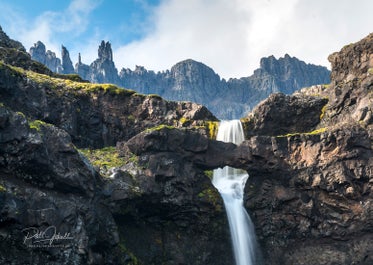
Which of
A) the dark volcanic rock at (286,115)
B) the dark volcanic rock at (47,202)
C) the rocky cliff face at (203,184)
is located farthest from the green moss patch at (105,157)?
the dark volcanic rock at (286,115)

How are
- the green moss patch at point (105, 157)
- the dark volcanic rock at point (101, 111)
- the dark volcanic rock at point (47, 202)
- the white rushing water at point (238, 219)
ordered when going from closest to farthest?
the dark volcanic rock at point (47, 202), the green moss patch at point (105, 157), the white rushing water at point (238, 219), the dark volcanic rock at point (101, 111)

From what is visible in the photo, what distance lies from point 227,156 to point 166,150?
6263mm

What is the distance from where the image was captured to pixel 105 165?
34844 mm

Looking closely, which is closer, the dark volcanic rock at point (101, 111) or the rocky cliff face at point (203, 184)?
the rocky cliff face at point (203, 184)

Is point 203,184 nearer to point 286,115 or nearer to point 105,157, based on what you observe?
point 105,157

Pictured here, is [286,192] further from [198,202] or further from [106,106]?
[106,106]

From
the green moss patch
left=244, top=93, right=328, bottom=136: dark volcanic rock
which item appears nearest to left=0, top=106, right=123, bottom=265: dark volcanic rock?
the green moss patch

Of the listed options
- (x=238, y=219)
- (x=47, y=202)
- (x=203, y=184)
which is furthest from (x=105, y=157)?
(x=238, y=219)

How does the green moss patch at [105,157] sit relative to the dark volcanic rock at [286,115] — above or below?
below

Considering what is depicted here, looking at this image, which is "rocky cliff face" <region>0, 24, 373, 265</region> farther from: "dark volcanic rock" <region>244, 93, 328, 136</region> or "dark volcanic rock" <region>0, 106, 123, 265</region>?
"dark volcanic rock" <region>244, 93, 328, 136</region>

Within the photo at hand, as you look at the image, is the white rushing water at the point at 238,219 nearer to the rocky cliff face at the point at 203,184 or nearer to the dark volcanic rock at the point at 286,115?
the rocky cliff face at the point at 203,184

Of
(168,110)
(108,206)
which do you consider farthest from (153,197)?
(168,110)

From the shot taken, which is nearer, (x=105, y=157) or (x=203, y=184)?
(x=203, y=184)

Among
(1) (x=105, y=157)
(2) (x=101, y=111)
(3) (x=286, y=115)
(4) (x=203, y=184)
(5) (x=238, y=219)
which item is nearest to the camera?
(4) (x=203, y=184)
